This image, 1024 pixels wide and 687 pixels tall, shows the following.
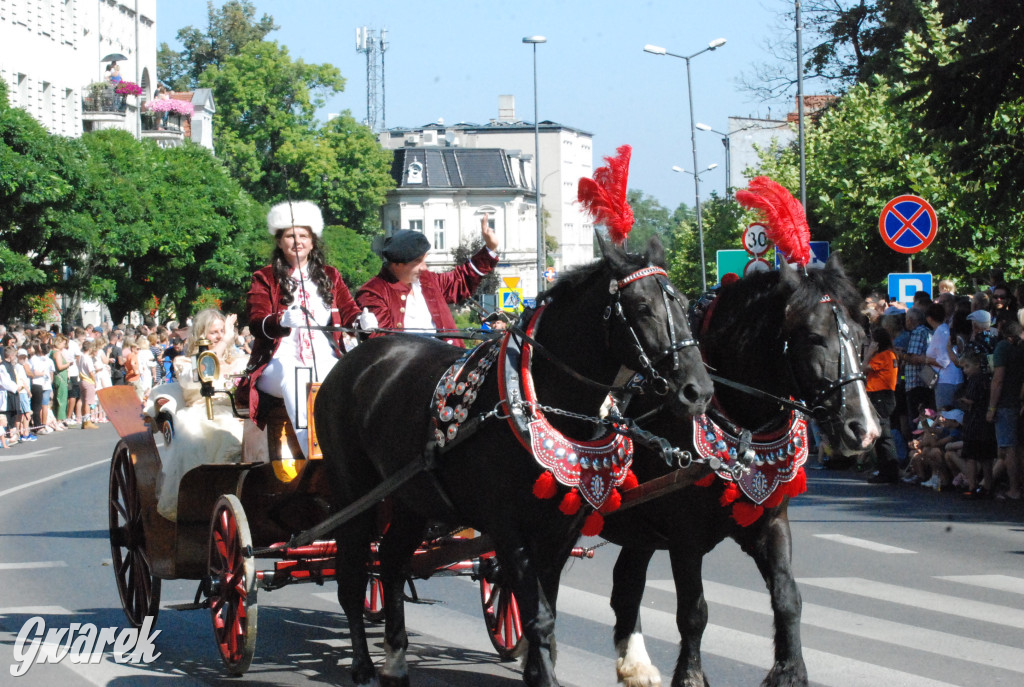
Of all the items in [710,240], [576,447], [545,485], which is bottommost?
[545,485]

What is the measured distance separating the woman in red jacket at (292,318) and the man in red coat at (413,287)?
23cm

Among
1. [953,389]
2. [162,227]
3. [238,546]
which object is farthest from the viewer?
[162,227]

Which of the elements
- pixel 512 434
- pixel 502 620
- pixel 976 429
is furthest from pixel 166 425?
pixel 976 429

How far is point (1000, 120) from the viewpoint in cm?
1403

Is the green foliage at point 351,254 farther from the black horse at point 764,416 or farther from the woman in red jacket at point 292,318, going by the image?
the black horse at point 764,416

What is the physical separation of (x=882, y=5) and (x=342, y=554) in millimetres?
34093

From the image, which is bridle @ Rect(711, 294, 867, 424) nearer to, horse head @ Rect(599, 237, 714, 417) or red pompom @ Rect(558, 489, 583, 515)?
horse head @ Rect(599, 237, 714, 417)

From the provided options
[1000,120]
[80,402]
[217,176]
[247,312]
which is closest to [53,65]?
[217,176]

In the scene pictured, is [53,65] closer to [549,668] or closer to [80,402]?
[80,402]

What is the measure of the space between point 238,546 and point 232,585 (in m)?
0.22

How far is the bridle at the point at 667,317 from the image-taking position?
17.0 feet

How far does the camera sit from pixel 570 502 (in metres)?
5.43

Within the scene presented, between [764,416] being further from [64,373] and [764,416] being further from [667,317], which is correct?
[64,373]

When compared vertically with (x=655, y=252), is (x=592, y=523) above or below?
below
